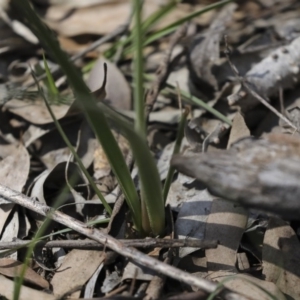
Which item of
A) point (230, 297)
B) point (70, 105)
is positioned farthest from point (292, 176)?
point (70, 105)

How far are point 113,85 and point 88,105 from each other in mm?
1175

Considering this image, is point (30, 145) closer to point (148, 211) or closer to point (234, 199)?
point (148, 211)

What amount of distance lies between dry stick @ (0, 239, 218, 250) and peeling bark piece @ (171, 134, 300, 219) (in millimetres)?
254

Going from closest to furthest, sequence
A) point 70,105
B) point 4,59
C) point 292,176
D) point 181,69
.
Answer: point 292,176 < point 70,105 < point 181,69 < point 4,59

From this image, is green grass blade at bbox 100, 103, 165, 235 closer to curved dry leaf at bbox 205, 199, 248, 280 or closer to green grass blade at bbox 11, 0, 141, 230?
green grass blade at bbox 11, 0, 141, 230

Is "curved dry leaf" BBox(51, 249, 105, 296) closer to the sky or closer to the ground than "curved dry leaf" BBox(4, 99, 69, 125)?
closer to the ground

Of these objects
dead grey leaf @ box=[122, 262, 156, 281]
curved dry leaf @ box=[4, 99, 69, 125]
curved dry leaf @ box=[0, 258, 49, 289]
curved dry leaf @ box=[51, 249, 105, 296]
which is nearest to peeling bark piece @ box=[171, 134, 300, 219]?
dead grey leaf @ box=[122, 262, 156, 281]

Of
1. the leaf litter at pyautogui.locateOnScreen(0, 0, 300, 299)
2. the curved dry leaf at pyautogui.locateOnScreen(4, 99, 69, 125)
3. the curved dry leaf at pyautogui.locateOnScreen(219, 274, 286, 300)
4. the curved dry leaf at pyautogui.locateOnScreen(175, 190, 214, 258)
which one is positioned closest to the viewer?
the leaf litter at pyautogui.locateOnScreen(0, 0, 300, 299)

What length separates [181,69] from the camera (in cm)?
265

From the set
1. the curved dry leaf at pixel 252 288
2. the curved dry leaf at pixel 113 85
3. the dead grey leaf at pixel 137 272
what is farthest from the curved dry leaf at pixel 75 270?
the curved dry leaf at pixel 113 85

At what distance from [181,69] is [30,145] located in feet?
2.71

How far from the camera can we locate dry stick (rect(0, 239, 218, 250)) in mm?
1607

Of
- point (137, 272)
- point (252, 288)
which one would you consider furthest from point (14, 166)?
point (252, 288)

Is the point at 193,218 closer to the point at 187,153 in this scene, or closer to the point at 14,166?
the point at 187,153
